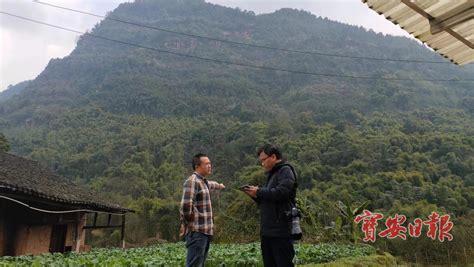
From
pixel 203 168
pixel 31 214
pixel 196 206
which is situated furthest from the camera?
pixel 31 214

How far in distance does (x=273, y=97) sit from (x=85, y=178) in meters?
43.9

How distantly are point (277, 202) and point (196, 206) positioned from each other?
1.02 m

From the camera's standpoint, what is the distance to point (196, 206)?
452 centimetres

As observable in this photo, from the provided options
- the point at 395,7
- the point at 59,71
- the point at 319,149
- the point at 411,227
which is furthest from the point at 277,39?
the point at 395,7

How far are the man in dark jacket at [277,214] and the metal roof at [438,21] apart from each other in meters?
1.81

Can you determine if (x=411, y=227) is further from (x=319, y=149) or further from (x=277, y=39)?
(x=277, y=39)

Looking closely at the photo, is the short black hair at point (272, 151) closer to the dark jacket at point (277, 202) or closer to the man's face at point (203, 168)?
the dark jacket at point (277, 202)

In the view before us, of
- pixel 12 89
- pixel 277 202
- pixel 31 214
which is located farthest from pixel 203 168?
pixel 12 89

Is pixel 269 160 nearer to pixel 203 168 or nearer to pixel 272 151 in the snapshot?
pixel 272 151

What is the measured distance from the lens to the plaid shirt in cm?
437

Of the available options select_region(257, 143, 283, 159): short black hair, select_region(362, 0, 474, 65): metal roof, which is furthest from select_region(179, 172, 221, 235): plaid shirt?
select_region(362, 0, 474, 65): metal roof

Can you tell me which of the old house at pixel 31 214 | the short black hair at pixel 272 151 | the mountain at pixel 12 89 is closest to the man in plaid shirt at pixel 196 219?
the short black hair at pixel 272 151

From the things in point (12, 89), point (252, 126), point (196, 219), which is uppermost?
point (12, 89)

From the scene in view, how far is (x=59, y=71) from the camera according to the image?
98.8 m
